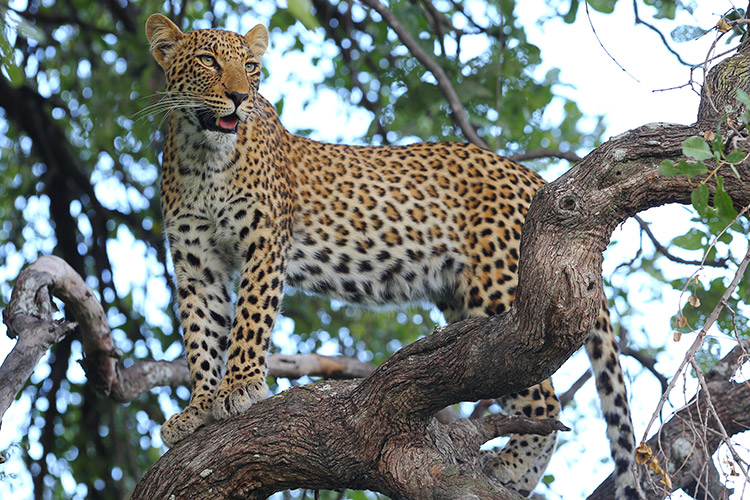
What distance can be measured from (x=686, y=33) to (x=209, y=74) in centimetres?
302

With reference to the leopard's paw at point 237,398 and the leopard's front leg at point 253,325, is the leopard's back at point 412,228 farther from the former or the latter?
the leopard's paw at point 237,398

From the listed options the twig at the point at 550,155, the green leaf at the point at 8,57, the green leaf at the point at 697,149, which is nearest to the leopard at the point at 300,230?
the twig at the point at 550,155

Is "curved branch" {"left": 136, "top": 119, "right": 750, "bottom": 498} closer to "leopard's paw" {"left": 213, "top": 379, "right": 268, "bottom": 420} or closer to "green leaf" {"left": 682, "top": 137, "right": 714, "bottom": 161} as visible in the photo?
"leopard's paw" {"left": 213, "top": 379, "right": 268, "bottom": 420}

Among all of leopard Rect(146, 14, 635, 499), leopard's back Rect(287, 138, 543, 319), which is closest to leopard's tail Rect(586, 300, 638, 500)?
leopard Rect(146, 14, 635, 499)

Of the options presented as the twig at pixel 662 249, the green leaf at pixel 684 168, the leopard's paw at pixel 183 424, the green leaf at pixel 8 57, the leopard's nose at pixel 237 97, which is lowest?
the green leaf at pixel 8 57

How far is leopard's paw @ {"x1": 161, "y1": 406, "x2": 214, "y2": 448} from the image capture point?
224 inches

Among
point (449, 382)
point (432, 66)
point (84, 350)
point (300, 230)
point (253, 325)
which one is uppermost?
point (432, 66)

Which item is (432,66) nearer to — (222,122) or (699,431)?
(222,122)

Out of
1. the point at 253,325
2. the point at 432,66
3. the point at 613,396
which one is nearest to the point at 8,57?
the point at 253,325

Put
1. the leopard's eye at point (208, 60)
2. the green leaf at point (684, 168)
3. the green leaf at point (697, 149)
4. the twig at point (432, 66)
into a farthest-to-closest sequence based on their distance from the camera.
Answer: the twig at point (432, 66) < the leopard's eye at point (208, 60) < the green leaf at point (684, 168) < the green leaf at point (697, 149)

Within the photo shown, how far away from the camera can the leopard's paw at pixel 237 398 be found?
18.4ft

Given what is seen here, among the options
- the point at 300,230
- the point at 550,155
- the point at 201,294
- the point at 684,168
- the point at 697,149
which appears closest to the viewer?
the point at 697,149

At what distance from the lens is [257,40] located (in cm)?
666

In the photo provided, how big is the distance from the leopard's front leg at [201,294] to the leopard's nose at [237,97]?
88 cm
